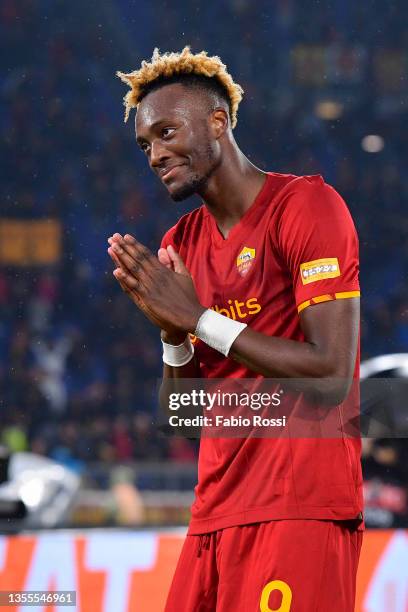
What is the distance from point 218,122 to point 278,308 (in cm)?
45

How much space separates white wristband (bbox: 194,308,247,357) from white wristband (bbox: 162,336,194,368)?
0.18m

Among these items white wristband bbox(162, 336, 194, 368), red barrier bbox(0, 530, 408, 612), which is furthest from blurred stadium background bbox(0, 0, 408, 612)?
white wristband bbox(162, 336, 194, 368)

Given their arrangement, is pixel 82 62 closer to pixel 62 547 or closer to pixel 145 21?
pixel 145 21

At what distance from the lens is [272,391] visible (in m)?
2.00

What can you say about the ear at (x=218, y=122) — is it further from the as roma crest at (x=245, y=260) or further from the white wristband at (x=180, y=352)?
the white wristband at (x=180, y=352)

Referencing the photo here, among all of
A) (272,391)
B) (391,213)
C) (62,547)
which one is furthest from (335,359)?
(391,213)

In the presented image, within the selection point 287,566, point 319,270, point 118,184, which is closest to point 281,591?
point 287,566

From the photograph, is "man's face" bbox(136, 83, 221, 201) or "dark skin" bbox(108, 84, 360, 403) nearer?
"dark skin" bbox(108, 84, 360, 403)

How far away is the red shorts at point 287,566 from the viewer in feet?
6.26

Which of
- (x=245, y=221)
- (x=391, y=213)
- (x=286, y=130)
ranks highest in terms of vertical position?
(x=286, y=130)

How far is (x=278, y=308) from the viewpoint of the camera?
205 centimetres

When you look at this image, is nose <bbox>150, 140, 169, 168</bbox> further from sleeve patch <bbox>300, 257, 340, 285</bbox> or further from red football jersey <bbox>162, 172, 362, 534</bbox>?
sleeve patch <bbox>300, 257, 340, 285</bbox>

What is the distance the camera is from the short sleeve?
6.38 feet

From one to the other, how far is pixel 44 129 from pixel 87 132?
45cm
